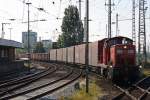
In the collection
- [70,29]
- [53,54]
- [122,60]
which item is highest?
[70,29]

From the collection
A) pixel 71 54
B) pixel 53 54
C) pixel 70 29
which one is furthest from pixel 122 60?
pixel 70 29

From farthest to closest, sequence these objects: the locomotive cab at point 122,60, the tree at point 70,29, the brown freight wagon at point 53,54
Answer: the tree at point 70,29 → the brown freight wagon at point 53,54 → the locomotive cab at point 122,60

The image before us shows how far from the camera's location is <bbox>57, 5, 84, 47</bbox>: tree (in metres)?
105

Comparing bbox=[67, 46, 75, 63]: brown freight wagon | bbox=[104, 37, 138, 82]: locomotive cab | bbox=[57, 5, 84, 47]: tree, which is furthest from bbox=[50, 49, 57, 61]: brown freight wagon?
bbox=[104, 37, 138, 82]: locomotive cab

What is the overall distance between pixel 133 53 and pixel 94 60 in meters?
7.90

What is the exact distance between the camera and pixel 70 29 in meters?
109

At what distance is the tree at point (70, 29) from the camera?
105 m

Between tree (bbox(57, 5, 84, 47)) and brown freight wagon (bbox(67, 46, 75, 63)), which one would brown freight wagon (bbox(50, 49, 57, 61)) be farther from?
tree (bbox(57, 5, 84, 47))

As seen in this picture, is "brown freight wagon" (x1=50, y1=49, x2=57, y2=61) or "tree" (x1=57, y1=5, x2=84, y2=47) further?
"tree" (x1=57, y1=5, x2=84, y2=47)

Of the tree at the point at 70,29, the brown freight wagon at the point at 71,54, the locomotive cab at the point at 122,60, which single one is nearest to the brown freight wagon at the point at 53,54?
the brown freight wagon at the point at 71,54

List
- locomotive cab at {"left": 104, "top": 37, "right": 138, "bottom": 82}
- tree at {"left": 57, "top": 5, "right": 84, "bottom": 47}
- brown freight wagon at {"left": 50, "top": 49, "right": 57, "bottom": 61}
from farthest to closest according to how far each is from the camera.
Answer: tree at {"left": 57, "top": 5, "right": 84, "bottom": 47}, brown freight wagon at {"left": 50, "top": 49, "right": 57, "bottom": 61}, locomotive cab at {"left": 104, "top": 37, "right": 138, "bottom": 82}

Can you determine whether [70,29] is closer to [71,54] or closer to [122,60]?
[71,54]

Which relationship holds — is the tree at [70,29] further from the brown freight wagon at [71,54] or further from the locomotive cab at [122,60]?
the locomotive cab at [122,60]

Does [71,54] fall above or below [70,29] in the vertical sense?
below
